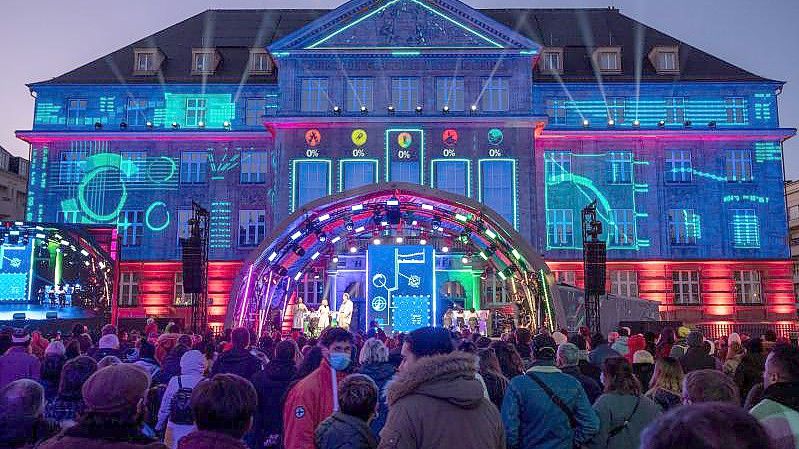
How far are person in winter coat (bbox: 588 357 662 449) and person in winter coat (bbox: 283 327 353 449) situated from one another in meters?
2.25

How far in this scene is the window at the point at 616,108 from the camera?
131ft

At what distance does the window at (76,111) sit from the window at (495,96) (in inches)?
842

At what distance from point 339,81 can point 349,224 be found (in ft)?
39.6

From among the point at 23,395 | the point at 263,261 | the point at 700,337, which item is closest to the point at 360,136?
the point at 263,261

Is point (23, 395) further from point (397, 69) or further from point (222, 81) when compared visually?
point (222, 81)

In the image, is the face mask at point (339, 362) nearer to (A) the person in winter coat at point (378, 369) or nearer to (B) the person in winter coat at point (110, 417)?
(A) the person in winter coat at point (378, 369)

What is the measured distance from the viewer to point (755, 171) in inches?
1559

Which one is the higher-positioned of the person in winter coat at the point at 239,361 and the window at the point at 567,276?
the window at the point at 567,276

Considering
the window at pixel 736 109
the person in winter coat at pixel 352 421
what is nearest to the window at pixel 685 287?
the window at pixel 736 109

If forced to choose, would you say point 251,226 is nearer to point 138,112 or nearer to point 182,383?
point 138,112

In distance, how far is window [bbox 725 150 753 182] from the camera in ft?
130

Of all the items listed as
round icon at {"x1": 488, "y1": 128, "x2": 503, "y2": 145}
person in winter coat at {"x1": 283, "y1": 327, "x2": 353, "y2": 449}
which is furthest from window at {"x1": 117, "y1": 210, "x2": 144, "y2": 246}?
Answer: person in winter coat at {"x1": 283, "y1": 327, "x2": 353, "y2": 449}

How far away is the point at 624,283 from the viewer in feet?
127

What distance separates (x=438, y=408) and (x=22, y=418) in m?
2.78
